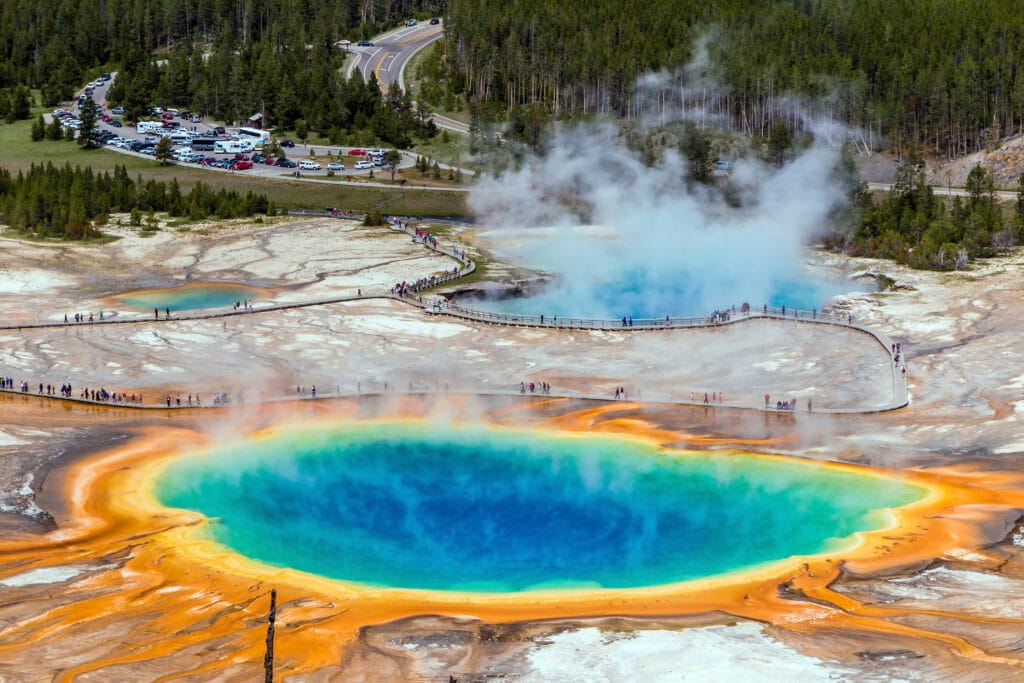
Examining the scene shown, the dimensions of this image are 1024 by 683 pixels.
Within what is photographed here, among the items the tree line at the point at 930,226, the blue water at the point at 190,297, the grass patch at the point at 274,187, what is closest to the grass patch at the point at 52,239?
the blue water at the point at 190,297

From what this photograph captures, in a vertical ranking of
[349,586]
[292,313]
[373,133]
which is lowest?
[349,586]

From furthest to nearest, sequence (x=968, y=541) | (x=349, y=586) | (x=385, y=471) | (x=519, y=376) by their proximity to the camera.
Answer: (x=519, y=376) < (x=385, y=471) < (x=968, y=541) < (x=349, y=586)

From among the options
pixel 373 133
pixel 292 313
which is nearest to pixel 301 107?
pixel 373 133

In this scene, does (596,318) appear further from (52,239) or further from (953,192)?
(953,192)

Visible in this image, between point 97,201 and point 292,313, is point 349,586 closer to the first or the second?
point 292,313

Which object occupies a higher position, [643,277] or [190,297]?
[643,277]

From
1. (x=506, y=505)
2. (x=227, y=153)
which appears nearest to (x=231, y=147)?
(x=227, y=153)

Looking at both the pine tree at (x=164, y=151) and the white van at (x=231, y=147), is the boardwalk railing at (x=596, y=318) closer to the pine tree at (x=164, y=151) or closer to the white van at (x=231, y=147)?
the pine tree at (x=164, y=151)
